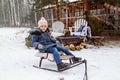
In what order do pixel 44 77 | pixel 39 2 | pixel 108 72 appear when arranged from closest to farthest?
pixel 44 77, pixel 108 72, pixel 39 2

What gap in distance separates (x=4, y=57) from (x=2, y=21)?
57.0 metres

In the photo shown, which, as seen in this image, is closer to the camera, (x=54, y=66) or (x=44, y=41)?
(x=44, y=41)

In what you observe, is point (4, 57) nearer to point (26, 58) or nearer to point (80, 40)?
point (26, 58)

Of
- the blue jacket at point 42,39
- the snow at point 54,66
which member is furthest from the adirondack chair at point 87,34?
the blue jacket at point 42,39

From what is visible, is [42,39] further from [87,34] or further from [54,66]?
[87,34]

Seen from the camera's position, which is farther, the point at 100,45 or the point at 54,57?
the point at 100,45

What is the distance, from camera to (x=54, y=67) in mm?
8273

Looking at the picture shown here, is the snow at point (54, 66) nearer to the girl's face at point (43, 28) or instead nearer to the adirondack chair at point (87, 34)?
the girl's face at point (43, 28)

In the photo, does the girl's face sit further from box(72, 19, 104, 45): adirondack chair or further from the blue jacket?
box(72, 19, 104, 45): adirondack chair

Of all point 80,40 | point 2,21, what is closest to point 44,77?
point 80,40

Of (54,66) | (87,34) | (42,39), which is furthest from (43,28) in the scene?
(87,34)

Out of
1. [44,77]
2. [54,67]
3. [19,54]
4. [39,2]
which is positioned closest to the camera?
[44,77]

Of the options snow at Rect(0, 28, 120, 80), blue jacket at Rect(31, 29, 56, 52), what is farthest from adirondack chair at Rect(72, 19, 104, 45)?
blue jacket at Rect(31, 29, 56, 52)

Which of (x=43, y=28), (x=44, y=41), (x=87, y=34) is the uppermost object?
(x=43, y=28)
